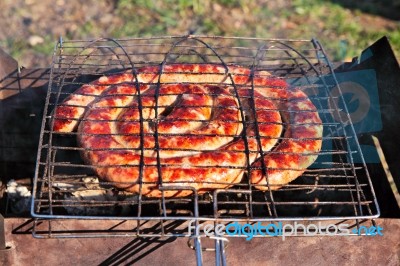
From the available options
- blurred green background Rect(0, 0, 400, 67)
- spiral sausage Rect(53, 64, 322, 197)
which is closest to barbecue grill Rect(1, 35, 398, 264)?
spiral sausage Rect(53, 64, 322, 197)

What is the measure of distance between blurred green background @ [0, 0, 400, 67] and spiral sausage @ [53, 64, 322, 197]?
404cm

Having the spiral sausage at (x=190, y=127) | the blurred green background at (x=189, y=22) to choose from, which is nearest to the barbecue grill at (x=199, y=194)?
the spiral sausage at (x=190, y=127)

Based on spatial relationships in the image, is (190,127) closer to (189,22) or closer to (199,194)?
(199,194)

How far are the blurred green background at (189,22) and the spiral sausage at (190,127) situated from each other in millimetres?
4035

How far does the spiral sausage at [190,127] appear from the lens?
11.5ft

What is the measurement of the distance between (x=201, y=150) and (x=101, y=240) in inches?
42.5

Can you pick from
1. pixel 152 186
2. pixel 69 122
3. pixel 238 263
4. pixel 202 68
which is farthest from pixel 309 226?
pixel 69 122

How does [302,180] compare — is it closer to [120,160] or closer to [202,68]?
[202,68]

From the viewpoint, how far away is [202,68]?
445cm

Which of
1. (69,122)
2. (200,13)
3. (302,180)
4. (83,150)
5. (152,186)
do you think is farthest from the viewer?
(200,13)

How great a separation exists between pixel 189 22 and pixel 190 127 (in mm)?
5143

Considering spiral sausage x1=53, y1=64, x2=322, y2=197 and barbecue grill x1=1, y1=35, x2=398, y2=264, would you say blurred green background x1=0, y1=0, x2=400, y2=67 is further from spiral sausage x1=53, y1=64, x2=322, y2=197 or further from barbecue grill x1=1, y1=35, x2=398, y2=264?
spiral sausage x1=53, y1=64, x2=322, y2=197

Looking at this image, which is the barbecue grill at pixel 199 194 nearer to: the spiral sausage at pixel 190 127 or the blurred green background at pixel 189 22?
the spiral sausage at pixel 190 127

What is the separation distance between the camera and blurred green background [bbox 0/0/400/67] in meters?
8.02
